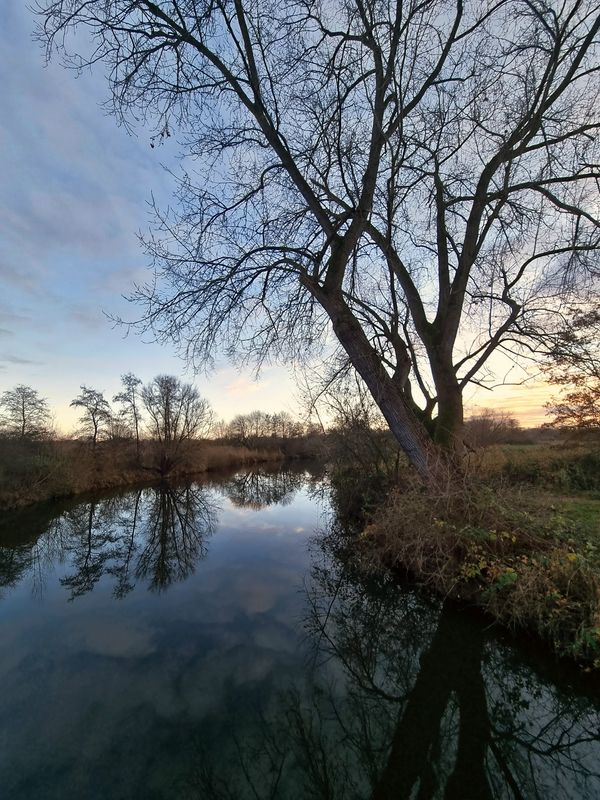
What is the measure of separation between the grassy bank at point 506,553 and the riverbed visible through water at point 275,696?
0.34 m

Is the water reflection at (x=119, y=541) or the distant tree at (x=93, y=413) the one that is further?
the distant tree at (x=93, y=413)

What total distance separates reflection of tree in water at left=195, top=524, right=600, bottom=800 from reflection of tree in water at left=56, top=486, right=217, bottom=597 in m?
4.36

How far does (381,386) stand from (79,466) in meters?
17.6

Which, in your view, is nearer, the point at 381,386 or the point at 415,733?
the point at 415,733

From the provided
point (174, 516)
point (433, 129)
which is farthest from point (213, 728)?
point (174, 516)

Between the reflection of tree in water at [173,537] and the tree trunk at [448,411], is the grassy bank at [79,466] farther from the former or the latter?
the tree trunk at [448,411]

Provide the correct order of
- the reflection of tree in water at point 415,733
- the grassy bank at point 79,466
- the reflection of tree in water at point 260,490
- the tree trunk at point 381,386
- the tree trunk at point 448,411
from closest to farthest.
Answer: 1. the reflection of tree in water at point 415,733
2. the tree trunk at point 381,386
3. the tree trunk at point 448,411
4. the grassy bank at point 79,466
5. the reflection of tree in water at point 260,490

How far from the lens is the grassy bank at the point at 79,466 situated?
14.6 metres

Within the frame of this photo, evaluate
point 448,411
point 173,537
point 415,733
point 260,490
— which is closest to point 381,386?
point 448,411

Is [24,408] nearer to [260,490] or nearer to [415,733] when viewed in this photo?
[260,490]

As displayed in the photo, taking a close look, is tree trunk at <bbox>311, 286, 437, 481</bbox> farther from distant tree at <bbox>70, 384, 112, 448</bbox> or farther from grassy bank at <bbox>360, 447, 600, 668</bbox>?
distant tree at <bbox>70, 384, 112, 448</bbox>

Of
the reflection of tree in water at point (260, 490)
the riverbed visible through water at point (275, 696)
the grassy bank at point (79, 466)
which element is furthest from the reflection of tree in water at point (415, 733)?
the grassy bank at point (79, 466)

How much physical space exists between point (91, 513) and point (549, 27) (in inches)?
679

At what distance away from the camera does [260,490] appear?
2022 cm
